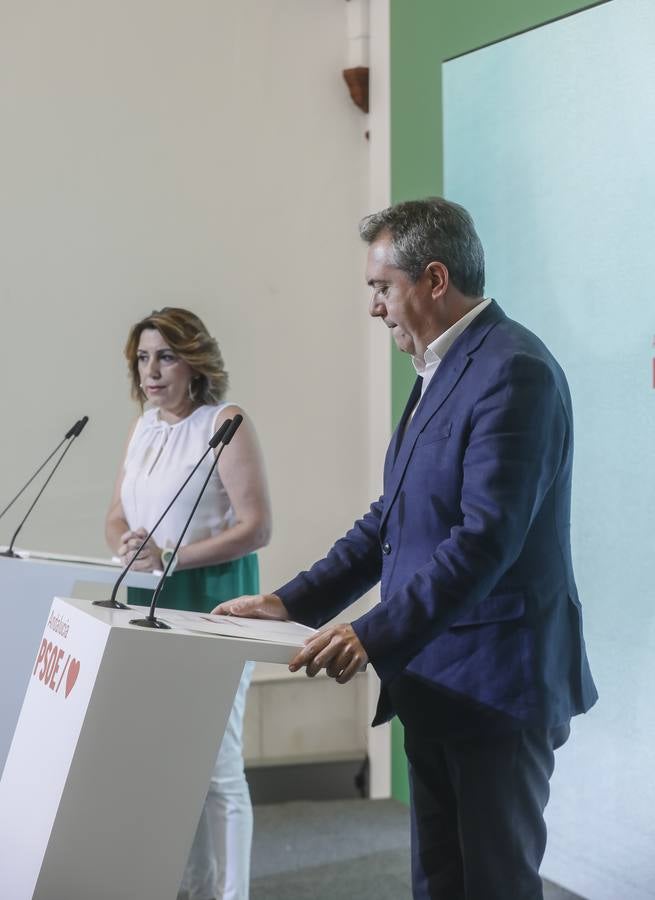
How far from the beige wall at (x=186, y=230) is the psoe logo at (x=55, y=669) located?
2.04 meters

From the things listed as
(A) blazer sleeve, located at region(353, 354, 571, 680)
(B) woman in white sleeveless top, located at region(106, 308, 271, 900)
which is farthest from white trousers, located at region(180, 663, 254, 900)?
(A) blazer sleeve, located at region(353, 354, 571, 680)

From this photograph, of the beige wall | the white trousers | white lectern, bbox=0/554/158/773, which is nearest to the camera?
white lectern, bbox=0/554/158/773

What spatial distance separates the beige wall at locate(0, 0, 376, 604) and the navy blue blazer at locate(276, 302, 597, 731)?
2.25 metres

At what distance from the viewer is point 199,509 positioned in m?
2.84

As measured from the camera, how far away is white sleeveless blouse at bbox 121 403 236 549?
280 cm

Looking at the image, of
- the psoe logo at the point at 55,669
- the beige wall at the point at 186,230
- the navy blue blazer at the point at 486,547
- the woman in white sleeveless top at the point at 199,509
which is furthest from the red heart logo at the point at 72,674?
the beige wall at the point at 186,230

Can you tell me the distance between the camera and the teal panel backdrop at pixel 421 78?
3535 millimetres

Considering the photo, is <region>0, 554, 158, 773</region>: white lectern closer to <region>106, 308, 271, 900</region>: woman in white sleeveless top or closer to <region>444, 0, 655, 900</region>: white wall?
<region>106, 308, 271, 900</region>: woman in white sleeveless top

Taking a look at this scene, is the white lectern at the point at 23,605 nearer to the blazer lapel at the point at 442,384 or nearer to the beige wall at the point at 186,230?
the blazer lapel at the point at 442,384

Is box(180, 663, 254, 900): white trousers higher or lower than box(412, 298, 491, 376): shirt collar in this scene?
lower

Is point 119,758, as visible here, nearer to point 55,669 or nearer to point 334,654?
point 55,669

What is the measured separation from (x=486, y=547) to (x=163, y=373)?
1.47 metres

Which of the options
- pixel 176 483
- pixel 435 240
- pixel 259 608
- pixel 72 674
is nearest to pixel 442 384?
pixel 435 240

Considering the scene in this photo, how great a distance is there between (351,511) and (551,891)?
1.67 metres
